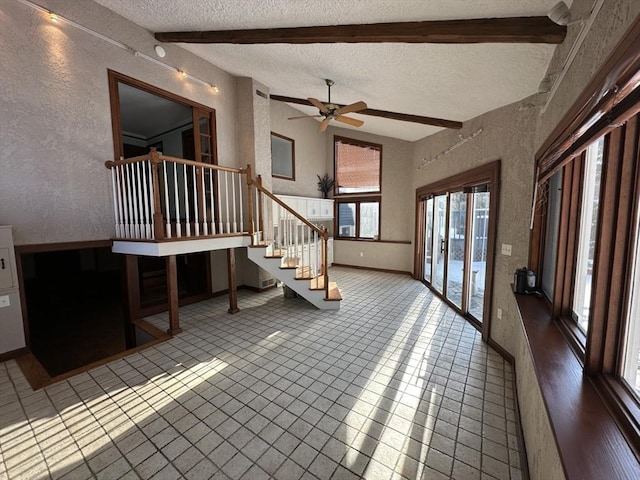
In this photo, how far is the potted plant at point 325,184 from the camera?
7699 millimetres

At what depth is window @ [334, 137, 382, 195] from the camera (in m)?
7.20

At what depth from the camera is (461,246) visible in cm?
423

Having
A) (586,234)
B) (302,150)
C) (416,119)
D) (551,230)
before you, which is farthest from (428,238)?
(586,234)

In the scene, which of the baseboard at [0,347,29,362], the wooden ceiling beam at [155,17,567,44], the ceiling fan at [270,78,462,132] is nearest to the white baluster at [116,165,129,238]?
the baseboard at [0,347,29,362]

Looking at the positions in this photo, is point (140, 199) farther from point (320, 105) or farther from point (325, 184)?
point (325, 184)

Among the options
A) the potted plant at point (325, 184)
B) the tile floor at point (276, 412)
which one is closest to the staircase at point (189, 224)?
the tile floor at point (276, 412)

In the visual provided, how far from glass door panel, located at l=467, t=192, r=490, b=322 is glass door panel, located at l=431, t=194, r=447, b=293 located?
0.89 meters

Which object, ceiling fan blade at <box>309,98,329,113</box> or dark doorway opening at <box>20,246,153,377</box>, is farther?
ceiling fan blade at <box>309,98,329,113</box>

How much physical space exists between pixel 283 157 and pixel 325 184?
1.69 metres

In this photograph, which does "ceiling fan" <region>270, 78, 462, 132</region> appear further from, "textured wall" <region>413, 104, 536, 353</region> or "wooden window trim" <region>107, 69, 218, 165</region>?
"wooden window trim" <region>107, 69, 218, 165</region>

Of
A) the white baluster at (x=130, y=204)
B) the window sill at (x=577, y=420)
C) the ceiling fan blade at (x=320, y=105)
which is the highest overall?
the ceiling fan blade at (x=320, y=105)

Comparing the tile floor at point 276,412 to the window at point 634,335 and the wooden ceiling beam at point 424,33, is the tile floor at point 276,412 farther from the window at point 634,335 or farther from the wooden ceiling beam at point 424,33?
the wooden ceiling beam at point 424,33

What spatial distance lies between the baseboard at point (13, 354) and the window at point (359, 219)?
21.7 feet

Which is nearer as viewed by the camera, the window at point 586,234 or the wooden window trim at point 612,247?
the wooden window trim at point 612,247
